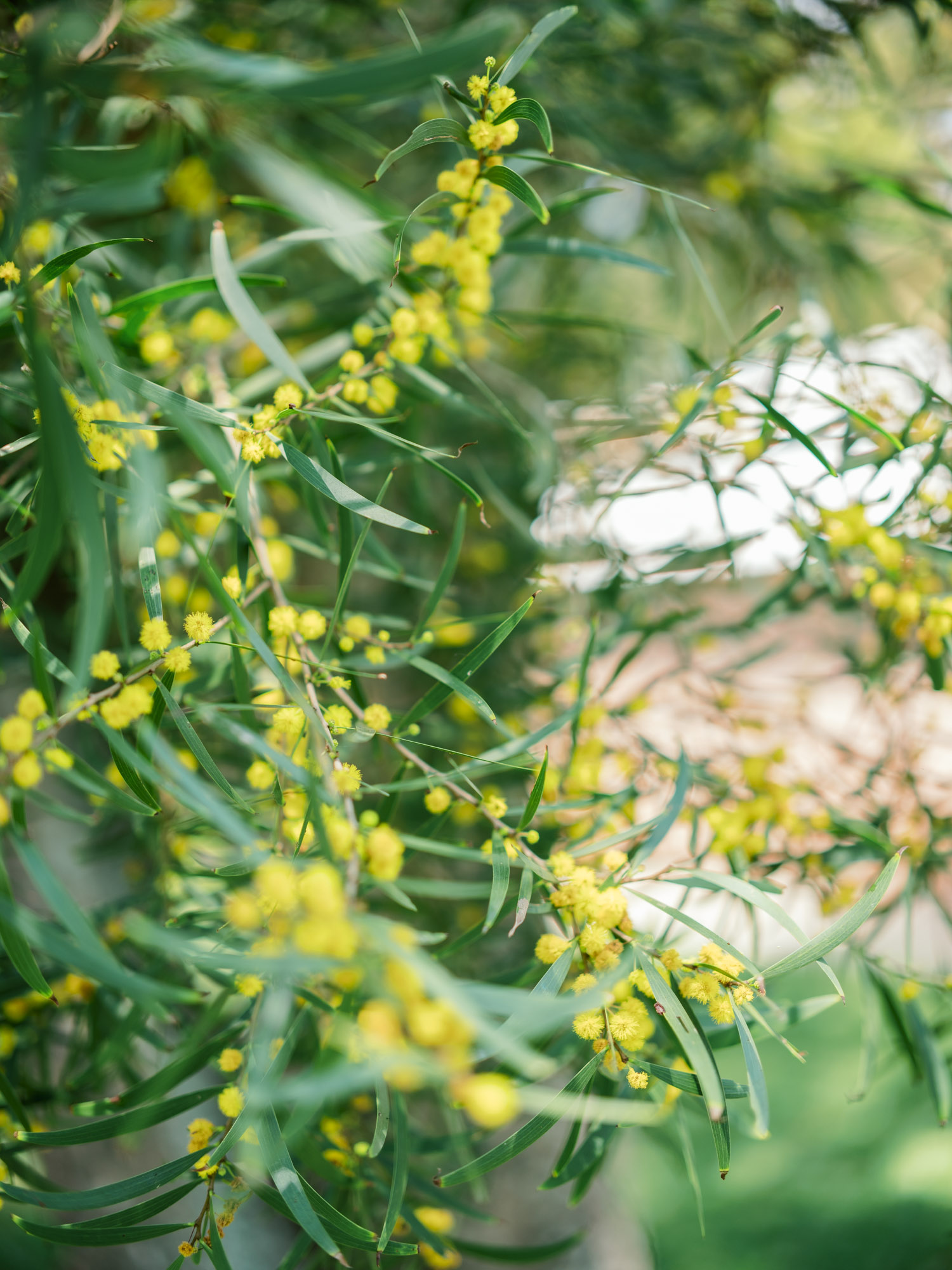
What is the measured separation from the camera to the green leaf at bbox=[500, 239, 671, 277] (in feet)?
1.69

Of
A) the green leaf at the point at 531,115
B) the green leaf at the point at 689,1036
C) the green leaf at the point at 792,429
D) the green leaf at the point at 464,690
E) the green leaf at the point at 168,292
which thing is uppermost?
the green leaf at the point at 531,115

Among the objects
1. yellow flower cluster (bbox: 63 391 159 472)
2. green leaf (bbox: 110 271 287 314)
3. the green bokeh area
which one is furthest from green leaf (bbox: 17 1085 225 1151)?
the green bokeh area

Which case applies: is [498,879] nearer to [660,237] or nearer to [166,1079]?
[166,1079]

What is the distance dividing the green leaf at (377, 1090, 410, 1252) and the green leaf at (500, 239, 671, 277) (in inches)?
22.4

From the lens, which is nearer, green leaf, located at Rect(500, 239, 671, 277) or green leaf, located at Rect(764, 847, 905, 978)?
green leaf, located at Rect(764, 847, 905, 978)

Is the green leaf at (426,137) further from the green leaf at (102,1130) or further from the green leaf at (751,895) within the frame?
the green leaf at (102,1130)

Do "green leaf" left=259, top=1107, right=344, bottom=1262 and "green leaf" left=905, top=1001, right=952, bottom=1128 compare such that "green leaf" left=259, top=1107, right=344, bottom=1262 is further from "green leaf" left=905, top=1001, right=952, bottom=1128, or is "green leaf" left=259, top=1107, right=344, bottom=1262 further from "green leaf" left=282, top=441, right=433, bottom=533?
"green leaf" left=905, top=1001, right=952, bottom=1128

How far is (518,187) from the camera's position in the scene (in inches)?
15.9

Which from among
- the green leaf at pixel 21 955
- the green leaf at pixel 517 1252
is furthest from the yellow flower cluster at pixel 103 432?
the green leaf at pixel 517 1252

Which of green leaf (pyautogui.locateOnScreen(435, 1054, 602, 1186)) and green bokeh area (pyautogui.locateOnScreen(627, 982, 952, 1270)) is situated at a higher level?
green leaf (pyautogui.locateOnScreen(435, 1054, 602, 1186))

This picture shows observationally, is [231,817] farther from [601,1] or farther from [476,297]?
[601,1]

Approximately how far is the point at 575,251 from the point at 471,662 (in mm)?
351

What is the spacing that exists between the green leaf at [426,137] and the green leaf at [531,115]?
25mm

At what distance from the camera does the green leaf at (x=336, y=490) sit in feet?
1.22
